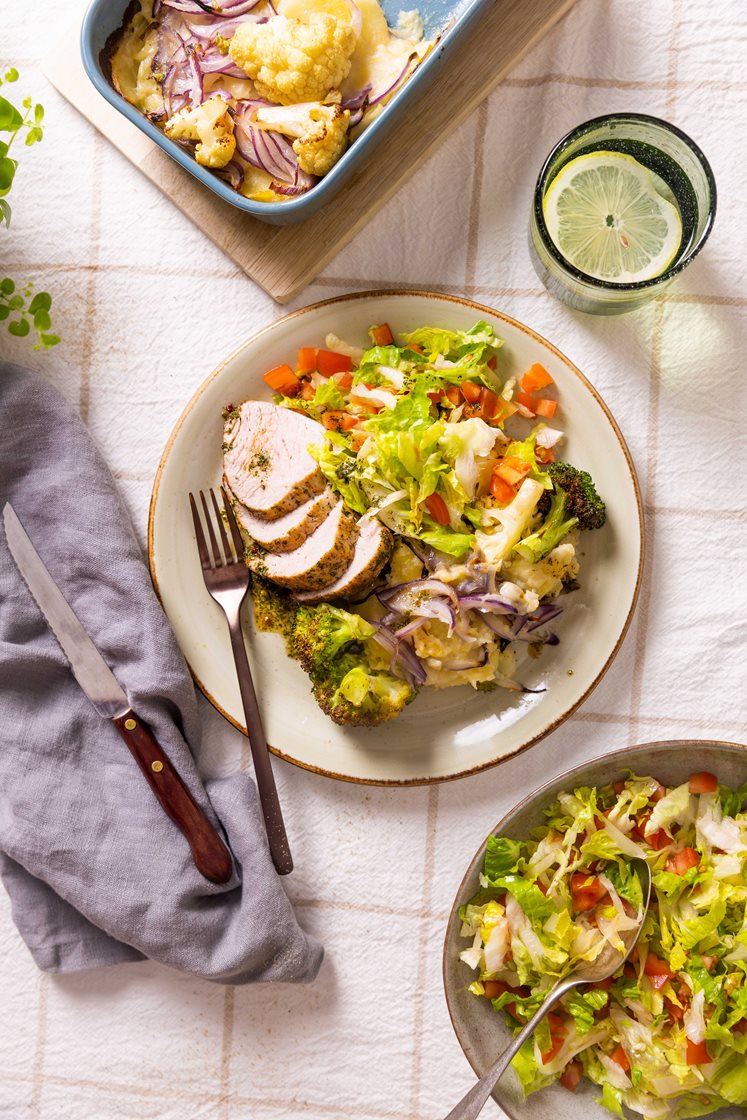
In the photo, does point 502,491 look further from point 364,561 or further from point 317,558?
point 317,558

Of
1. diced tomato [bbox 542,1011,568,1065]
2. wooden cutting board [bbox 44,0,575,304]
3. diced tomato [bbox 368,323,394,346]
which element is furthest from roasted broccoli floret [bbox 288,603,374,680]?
diced tomato [bbox 542,1011,568,1065]

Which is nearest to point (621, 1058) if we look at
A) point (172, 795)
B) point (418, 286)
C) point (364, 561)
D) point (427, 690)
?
point (427, 690)

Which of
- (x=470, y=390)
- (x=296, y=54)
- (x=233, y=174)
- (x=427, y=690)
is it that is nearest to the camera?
(x=296, y=54)

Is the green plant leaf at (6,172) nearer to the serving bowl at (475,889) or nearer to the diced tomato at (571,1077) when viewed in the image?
the serving bowl at (475,889)

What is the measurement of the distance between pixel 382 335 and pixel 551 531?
25.4 inches

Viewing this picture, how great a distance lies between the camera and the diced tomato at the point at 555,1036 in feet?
7.56

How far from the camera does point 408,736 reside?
94.1 inches

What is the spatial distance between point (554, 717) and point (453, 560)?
48 cm

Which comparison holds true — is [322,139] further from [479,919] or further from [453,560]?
[479,919]

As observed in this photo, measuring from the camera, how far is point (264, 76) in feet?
6.95

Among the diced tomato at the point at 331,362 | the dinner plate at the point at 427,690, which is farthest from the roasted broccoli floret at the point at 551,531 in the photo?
the diced tomato at the point at 331,362

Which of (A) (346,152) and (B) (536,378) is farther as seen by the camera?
(B) (536,378)

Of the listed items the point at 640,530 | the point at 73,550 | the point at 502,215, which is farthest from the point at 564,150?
the point at 73,550

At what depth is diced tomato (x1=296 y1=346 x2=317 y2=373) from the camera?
235 cm
